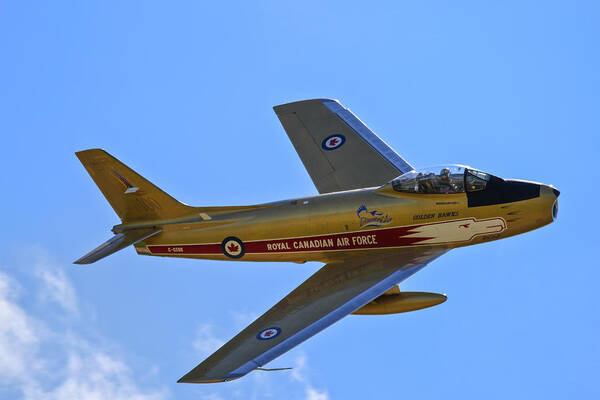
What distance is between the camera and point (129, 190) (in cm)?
2512

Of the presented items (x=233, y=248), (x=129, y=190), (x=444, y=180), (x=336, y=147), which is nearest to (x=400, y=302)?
(x=444, y=180)

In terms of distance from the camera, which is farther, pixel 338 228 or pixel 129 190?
pixel 129 190

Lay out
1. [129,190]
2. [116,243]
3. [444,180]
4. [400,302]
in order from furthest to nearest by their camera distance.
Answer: [129,190] < [116,243] < [400,302] < [444,180]

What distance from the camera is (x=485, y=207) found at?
22922 millimetres

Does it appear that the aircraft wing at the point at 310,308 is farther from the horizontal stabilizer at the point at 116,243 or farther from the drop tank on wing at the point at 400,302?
the horizontal stabilizer at the point at 116,243

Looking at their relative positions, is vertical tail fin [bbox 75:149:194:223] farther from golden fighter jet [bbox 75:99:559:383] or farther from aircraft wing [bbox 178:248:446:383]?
aircraft wing [bbox 178:248:446:383]

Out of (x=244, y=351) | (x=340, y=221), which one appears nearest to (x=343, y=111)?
(x=340, y=221)

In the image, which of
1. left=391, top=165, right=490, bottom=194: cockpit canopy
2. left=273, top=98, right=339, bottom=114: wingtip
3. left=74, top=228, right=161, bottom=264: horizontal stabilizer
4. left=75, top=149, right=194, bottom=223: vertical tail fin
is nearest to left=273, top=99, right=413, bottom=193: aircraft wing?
left=273, top=98, right=339, bottom=114: wingtip

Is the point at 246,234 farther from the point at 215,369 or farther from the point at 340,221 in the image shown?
the point at 215,369

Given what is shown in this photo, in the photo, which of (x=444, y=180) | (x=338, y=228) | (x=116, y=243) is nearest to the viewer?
(x=444, y=180)

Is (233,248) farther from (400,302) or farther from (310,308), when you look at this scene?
(400,302)

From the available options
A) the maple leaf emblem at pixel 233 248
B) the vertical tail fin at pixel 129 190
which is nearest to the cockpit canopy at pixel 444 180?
the maple leaf emblem at pixel 233 248

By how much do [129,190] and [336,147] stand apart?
21.9ft

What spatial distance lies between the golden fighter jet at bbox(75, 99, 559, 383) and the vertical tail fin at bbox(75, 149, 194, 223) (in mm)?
29
